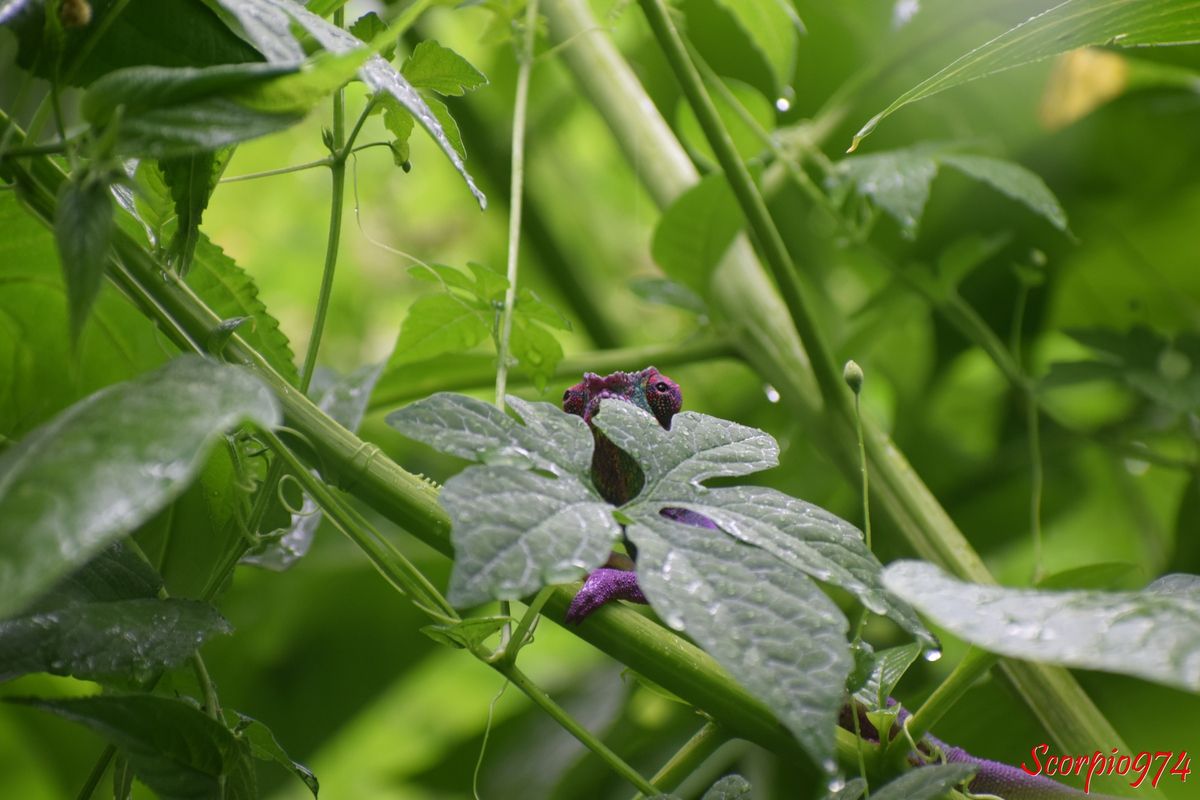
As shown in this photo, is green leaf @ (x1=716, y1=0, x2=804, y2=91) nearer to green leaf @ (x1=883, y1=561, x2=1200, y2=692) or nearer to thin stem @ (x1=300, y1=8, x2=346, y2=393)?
thin stem @ (x1=300, y1=8, x2=346, y2=393)

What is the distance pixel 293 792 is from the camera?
2.86 ft

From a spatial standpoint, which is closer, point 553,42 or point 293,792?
point 553,42

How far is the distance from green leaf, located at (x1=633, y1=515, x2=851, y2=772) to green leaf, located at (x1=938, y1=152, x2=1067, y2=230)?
36 centimetres

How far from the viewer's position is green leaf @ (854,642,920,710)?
359 millimetres

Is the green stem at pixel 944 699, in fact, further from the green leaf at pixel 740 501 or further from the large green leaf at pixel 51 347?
the large green leaf at pixel 51 347

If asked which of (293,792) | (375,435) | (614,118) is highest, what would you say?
(614,118)

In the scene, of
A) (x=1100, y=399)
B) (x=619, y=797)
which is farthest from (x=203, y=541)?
(x=1100, y=399)

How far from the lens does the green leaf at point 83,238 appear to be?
0.24 m

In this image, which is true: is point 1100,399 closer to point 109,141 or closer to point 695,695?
point 695,695

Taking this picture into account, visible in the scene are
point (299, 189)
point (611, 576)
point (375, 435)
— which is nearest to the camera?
point (611, 576)

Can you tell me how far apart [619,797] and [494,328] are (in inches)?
14.2

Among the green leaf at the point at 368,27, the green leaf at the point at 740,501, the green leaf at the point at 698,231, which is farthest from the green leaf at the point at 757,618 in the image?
the green leaf at the point at 698,231
